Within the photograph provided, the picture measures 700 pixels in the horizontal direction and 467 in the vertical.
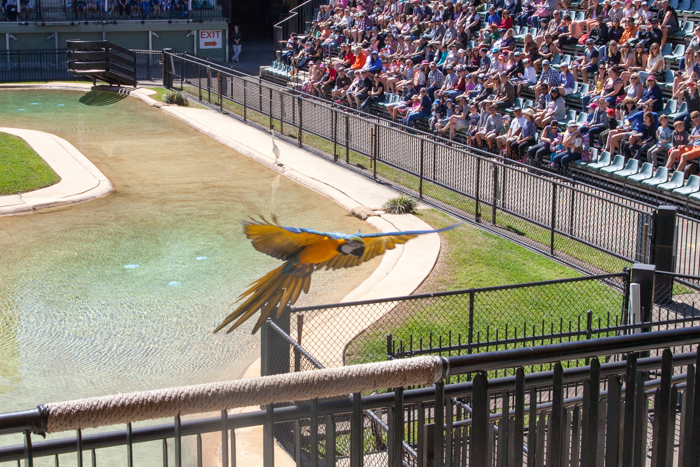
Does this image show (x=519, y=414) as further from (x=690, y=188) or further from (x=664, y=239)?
(x=690, y=188)

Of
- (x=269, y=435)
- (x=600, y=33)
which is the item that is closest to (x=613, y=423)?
(x=269, y=435)

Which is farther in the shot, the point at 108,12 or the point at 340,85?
the point at 108,12

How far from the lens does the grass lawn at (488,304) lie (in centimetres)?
898

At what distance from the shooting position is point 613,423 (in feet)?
10.9

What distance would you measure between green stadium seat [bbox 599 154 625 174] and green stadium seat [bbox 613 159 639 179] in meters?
0.11

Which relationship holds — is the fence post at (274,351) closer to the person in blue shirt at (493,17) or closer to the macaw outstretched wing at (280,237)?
the macaw outstretched wing at (280,237)

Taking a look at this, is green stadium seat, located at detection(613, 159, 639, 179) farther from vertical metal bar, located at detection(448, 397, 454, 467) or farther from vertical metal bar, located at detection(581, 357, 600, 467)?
vertical metal bar, located at detection(448, 397, 454, 467)

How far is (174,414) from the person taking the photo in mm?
2633

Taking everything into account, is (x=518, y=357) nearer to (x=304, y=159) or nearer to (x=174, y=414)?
(x=174, y=414)

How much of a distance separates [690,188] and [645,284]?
19.9 feet

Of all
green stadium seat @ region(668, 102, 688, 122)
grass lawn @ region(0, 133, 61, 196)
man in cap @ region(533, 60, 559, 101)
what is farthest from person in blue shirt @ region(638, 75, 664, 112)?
grass lawn @ region(0, 133, 61, 196)

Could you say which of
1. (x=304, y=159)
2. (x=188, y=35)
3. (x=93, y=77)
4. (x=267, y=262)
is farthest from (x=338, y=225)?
(x=188, y=35)

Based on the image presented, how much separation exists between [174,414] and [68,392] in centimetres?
591

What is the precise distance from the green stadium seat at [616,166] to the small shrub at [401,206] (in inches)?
158
